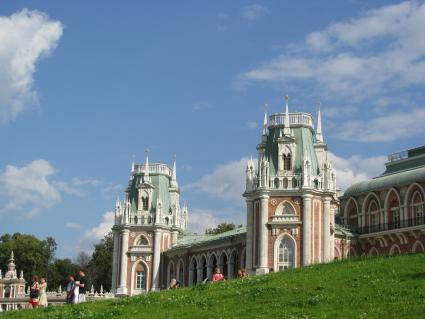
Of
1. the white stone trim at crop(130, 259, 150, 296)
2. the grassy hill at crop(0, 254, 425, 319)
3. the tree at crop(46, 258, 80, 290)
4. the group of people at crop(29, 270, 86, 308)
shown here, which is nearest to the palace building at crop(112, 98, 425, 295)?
the white stone trim at crop(130, 259, 150, 296)

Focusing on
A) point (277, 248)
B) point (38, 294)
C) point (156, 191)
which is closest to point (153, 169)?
point (156, 191)

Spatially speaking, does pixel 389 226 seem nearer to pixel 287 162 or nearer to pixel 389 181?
pixel 389 181

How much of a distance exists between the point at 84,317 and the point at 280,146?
3842 cm

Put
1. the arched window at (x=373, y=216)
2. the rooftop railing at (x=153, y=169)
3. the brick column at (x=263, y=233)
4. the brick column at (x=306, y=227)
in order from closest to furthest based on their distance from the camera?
the brick column at (x=306, y=227), the brick column at (x=263, y=233), the arched window at (x=373, y=216), the rooftop railing at (x=153, y=169)

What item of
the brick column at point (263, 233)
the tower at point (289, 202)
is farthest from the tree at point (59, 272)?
the brick column at point (263, 233)

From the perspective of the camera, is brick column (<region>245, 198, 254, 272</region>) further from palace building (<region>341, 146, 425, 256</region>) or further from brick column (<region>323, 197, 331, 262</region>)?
palace building (<region>341, 146, 425, 256</region>)

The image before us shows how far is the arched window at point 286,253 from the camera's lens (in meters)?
61.0

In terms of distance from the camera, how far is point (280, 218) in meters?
61.8

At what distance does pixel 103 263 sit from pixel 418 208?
2093 inches

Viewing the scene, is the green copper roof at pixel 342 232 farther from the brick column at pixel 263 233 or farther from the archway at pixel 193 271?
the archway at pixel 193 271

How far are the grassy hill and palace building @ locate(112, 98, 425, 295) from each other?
27041mm

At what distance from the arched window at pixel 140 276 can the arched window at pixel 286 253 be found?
23.0 meters

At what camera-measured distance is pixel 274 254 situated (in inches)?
2411

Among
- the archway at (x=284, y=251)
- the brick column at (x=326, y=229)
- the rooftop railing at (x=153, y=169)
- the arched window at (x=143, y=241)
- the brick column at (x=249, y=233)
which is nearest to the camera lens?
the archway at (x=284, y=251)
